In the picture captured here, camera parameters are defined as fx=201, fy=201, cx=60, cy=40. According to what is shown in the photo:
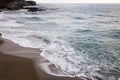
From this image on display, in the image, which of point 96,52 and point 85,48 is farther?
point 85,48

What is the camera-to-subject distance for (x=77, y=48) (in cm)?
1215

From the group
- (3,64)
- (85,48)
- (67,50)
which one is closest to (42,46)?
(67,50)

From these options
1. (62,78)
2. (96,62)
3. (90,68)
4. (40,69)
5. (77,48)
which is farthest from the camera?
(77,48)

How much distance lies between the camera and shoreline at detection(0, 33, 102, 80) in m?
7.12

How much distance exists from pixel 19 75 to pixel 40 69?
103 cm

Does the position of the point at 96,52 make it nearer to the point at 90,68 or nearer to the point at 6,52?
the point at 90,68

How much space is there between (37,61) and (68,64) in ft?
4.54

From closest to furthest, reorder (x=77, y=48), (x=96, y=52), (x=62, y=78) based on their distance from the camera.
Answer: (x=62, y=78)
(x=96, y=52)
(x=77, y=48)

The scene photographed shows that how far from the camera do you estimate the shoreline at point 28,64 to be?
712 centimetres

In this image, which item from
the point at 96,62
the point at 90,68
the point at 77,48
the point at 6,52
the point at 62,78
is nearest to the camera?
the point at 62,78

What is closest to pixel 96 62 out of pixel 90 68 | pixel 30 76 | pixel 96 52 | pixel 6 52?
pixel 90 68

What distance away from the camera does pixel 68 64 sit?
29.2 ft

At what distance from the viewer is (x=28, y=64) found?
8.45 metres

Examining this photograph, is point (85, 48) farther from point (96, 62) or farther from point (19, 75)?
point (19, 75)
